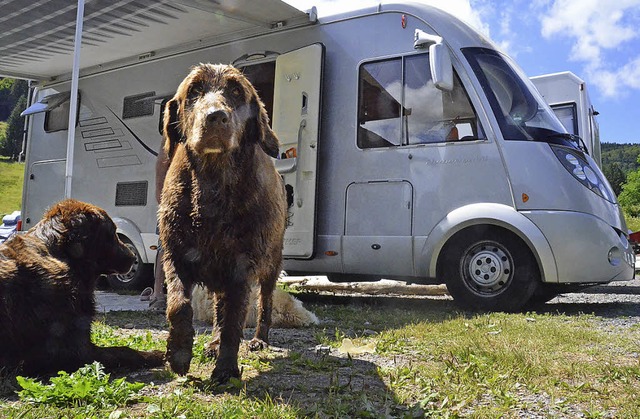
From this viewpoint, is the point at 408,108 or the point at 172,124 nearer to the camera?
the point at 172,124

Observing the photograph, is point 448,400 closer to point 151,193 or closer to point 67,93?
point 151,193

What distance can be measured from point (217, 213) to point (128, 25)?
5.44 meters

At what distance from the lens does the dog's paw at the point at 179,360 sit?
2855 mm

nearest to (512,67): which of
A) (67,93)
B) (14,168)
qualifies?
(67,93)

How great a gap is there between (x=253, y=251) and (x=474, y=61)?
4152mm

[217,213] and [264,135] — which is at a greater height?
[264,135]

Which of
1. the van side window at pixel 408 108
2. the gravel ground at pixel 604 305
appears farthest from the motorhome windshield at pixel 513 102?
the gravel ground at pixel 604 305

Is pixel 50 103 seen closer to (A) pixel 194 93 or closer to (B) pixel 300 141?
(B) pixel 300 141

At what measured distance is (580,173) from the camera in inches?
237

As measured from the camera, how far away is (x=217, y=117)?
2.86 m

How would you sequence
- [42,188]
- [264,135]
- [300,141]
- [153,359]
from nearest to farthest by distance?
[153,359] → [264,135] → [300,141] → [42,188]

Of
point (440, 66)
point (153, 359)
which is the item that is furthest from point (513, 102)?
point (153, 359)

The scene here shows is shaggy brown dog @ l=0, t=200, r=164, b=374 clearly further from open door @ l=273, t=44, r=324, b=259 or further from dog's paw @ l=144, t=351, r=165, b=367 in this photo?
open door @ l=273, t=44, r=324, b=259

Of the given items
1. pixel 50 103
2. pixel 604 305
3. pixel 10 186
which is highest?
pixel 10 186
